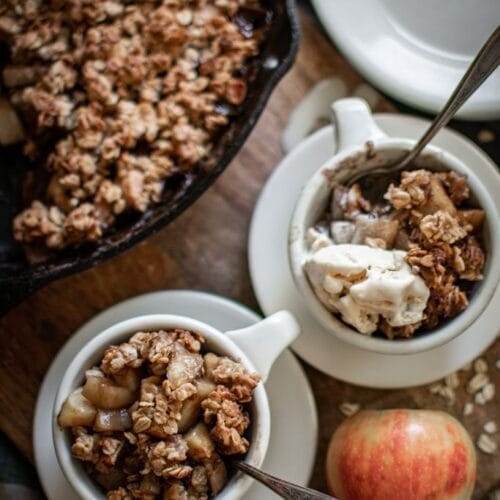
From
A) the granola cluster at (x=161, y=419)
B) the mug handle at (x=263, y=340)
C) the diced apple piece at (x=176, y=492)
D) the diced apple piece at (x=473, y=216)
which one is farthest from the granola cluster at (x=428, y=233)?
the diced apple piece at (x=176, y=492)

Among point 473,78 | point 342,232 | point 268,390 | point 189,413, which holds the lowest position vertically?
point 268,390

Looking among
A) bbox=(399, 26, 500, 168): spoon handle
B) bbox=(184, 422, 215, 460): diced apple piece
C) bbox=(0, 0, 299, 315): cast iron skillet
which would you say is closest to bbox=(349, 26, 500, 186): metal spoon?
bbox=(399, 26, 500, 168): spoon handle

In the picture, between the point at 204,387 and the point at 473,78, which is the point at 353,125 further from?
the point at 204,387

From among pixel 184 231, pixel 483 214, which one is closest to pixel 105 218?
pixel 184 231

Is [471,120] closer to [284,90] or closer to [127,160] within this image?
[284,90]

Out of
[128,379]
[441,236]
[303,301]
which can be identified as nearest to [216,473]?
[128,379]

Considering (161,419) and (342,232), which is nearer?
(161,419)
